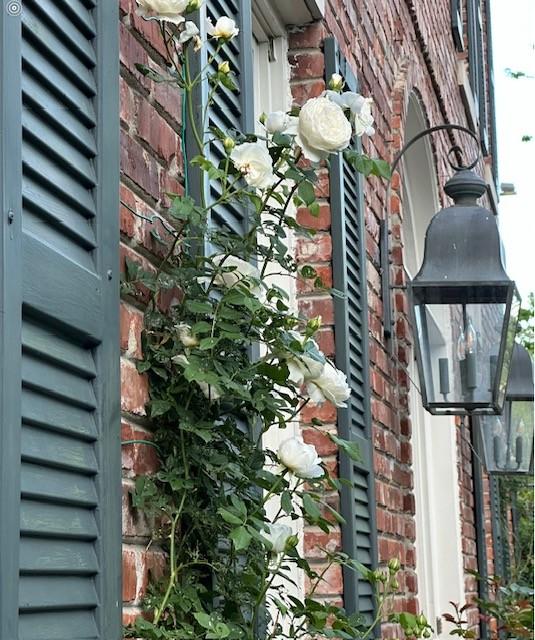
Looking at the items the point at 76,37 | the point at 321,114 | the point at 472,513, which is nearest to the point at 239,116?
the point at 321,114

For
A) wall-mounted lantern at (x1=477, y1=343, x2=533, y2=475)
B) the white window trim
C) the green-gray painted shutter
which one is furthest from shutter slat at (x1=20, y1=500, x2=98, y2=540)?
the green-gray painted shutter

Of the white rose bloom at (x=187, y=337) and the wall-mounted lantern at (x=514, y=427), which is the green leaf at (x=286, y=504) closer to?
the white rose bloom at (x=187, y=337)

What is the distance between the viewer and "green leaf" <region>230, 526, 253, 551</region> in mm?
1700

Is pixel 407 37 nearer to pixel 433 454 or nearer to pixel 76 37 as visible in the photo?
pixel 433 454

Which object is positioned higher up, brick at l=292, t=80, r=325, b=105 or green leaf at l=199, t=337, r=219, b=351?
brick at l=292, t=80, r=325, b=105

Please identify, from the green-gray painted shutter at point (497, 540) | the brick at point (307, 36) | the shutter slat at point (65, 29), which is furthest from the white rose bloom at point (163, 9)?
the green-gray painted shutter at point (497, 540)

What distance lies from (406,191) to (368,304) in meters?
2.22

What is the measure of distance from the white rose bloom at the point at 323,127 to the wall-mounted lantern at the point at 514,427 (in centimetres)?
485

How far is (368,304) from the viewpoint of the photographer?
155 inches

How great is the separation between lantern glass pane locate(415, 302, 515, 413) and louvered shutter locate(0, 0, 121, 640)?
239 cm

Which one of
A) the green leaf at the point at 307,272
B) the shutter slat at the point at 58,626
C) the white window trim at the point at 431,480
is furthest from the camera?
the white window trim at the point at 431,480

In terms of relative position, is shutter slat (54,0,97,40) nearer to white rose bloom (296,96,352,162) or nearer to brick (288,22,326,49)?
white rose bloom (296,96,352,162)

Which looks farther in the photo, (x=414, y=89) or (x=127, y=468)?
(x=414, y=89)

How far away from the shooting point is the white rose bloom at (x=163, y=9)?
1.79m
